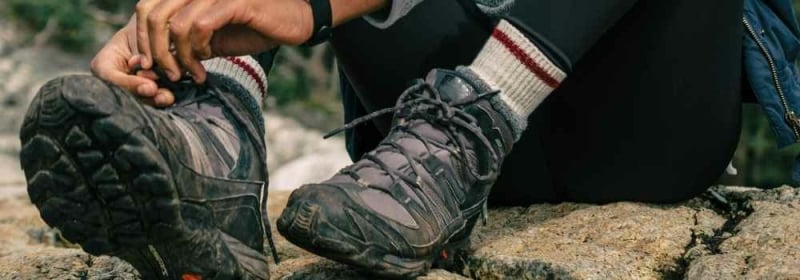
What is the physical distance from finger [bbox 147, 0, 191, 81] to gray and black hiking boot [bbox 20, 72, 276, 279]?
0.23 ft

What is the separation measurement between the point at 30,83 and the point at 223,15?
6.17m

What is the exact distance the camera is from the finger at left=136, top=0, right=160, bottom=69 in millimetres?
1212

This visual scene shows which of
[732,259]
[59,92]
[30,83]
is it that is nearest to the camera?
[59,92]

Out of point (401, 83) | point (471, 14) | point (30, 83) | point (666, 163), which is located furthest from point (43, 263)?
point (30, 83)

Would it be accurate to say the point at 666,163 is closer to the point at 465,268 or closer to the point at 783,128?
the point at 783,128

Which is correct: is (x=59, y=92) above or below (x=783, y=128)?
above

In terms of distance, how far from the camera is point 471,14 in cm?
163

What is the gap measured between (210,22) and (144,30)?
11 centimetres

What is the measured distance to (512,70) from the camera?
138 centimetres

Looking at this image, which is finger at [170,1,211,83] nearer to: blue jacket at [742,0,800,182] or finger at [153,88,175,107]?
finger at [153,88,175,107]

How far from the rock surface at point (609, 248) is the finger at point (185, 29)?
31 centimetres

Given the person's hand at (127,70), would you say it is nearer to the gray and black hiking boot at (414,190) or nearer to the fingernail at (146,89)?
the fingernail at (146,89)

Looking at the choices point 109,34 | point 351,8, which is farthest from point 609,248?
point 109,34

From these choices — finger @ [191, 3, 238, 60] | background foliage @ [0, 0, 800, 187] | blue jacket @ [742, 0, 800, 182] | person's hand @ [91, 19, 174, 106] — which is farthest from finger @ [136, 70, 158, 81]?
background foliage @ [0, 0, 800, 187]
